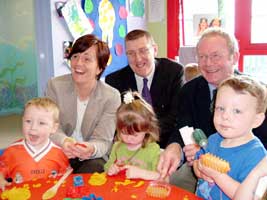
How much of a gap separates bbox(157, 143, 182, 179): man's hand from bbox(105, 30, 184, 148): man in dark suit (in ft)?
1.95

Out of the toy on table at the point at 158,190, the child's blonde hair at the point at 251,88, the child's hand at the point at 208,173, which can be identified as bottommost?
the toy on table at the point at 158,190

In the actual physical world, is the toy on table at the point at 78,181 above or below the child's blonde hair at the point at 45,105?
below

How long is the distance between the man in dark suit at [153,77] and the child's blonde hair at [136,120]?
50 cm

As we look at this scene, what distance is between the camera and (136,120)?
1.75m

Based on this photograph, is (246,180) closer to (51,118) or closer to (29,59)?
(51,118)

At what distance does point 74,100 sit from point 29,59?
347 centimetres

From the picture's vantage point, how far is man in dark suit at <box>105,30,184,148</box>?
7.79 feet

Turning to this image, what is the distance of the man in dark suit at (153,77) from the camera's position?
2.38 metres

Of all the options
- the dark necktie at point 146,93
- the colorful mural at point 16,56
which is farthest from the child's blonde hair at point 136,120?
the colorful mural at point 16,56

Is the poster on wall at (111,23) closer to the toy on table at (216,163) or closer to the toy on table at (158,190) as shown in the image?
the toy on table at (158,190)

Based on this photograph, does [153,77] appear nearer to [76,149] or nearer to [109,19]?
[76,149]

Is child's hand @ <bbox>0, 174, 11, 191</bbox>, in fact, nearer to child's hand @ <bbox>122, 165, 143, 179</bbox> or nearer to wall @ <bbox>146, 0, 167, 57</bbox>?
child's hand @ <bbox>122, 165, 143, 179</bbox>

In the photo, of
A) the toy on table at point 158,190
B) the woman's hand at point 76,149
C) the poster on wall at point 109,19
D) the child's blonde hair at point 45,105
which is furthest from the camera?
the poster on wall at point 109,19

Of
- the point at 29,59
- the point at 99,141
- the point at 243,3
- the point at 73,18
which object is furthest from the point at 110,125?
the point at 29,59
